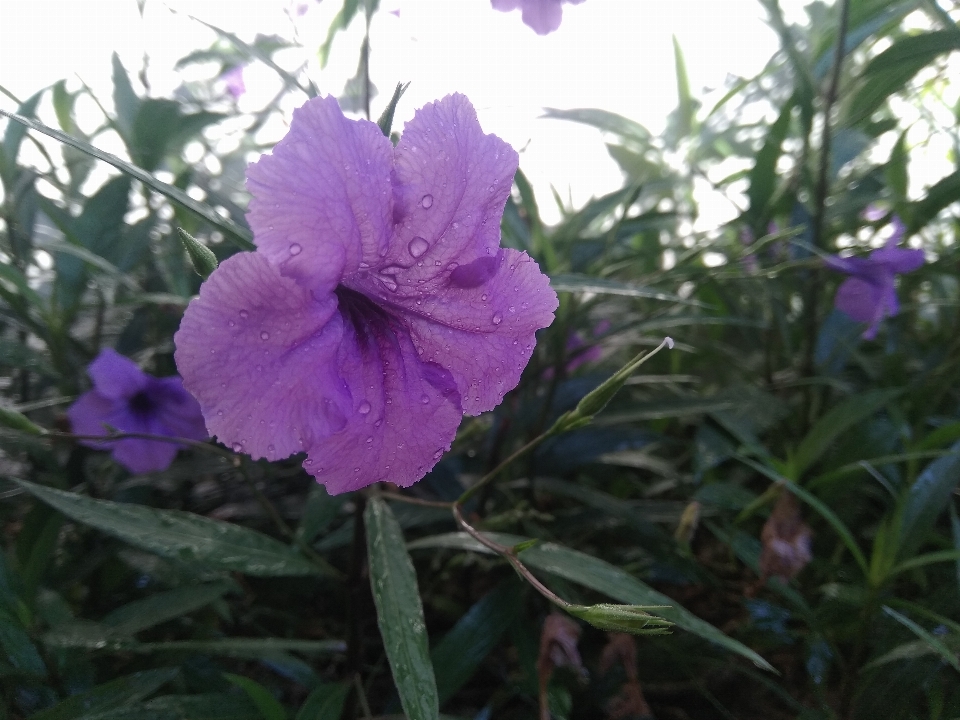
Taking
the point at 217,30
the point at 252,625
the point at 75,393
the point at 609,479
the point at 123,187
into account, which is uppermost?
the point at 217,30

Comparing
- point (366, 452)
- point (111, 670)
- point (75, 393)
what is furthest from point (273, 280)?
point (75, 393)

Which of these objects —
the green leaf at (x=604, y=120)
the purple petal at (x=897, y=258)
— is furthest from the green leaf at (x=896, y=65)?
the green leaf at (x=604, y=120)

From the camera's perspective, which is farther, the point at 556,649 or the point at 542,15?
the point at 542,15

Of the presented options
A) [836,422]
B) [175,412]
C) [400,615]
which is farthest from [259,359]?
[836,422]

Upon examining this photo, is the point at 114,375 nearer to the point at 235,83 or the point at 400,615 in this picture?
the point at 400,615

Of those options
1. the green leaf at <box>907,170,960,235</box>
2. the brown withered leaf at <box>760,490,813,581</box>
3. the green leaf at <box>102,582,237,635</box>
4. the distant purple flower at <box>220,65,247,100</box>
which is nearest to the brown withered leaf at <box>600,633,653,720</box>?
the brown withered leaf at <box>760,490,813,581</box>

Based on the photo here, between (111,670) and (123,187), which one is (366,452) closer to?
(111,670)

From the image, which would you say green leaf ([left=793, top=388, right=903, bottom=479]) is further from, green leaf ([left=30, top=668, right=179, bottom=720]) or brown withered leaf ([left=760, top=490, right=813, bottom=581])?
green leaf ([left=30, top=668, right=179, bottom=720])

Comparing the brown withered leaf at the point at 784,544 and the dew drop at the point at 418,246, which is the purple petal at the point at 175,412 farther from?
the brown withered leaf at the point at 784,544
